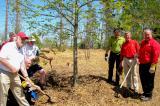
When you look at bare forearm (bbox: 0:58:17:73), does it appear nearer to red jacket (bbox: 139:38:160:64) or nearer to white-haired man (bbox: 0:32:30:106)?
white-haired man (bbox: 0:32:30:106)

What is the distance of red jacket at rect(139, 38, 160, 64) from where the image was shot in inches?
375

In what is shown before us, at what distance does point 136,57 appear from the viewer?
10289mm

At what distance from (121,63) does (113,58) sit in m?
0.34

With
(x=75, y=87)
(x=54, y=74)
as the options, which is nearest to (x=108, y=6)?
(x=75, y=87)

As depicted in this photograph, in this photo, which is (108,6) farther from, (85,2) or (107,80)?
(107,80)

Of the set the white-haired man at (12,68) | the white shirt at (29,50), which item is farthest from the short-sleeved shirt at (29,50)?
the white-haired man at (12,68)

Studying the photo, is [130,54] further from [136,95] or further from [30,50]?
[30,50]

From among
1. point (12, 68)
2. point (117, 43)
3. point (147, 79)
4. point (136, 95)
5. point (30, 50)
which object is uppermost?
point (117, 43)

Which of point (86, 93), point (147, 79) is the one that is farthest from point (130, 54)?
point (86, 93)

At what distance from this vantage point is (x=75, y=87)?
1065 cm

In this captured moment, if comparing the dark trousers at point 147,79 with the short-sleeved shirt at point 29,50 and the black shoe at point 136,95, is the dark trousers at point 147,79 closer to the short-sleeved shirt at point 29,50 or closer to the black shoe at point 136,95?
the black shoe at point 136,95

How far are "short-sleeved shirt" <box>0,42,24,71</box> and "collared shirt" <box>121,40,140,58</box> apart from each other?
355cm

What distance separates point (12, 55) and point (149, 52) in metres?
3.80

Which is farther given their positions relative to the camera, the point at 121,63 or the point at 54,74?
the point at 54,74
